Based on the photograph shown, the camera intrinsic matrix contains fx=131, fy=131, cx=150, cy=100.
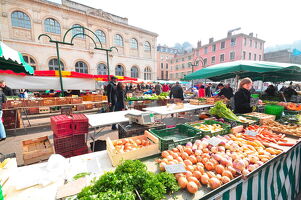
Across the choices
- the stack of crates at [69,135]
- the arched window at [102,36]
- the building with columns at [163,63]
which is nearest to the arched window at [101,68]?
the arched window at [102,36]

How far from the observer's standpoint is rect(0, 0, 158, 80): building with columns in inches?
620

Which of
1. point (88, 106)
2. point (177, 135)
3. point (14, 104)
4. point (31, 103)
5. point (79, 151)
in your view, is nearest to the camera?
point (177, 135)

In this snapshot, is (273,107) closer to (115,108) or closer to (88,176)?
(88,176)

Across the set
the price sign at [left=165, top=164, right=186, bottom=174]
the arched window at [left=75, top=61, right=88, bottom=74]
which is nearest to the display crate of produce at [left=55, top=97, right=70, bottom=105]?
the price sign at [left=165, top=164, right=186, bottom=174]

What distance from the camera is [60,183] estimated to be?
1.42m

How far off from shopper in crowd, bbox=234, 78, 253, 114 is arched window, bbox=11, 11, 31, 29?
23.5 metres

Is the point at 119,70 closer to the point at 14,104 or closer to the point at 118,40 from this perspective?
the point at 118,40

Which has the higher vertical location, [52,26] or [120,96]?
[52,26]

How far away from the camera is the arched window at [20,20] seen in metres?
15.5

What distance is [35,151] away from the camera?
9.46 feet

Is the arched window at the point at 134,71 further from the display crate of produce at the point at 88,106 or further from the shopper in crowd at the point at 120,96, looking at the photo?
the shopper in crowd at the point at 120,96

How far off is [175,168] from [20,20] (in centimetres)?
2393

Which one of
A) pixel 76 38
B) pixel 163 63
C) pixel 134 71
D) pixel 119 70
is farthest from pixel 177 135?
pixel 163 63

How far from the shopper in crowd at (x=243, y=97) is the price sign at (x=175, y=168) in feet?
10.3
